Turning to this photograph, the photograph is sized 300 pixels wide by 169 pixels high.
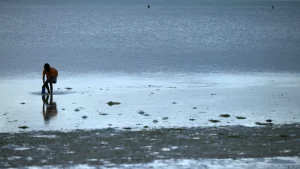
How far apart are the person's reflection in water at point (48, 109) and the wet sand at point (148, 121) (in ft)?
0.11

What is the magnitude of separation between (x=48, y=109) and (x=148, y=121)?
4.68 m

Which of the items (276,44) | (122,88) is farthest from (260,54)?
(122,88)

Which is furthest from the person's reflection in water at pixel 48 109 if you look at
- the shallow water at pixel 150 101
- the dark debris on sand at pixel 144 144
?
the dark debris on sand at pixel 144 144

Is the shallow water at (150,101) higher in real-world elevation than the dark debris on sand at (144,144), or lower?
lower

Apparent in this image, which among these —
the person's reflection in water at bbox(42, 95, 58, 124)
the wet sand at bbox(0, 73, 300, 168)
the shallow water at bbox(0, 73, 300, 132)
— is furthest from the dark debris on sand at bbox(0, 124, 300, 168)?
the person's reflection in water at bbox(42, 95, 58, 124)

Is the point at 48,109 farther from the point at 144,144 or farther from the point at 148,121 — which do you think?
the point at 144,144

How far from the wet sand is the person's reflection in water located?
0.03 m

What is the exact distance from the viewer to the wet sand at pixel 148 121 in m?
15.0

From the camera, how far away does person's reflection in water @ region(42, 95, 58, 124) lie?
71.7ft

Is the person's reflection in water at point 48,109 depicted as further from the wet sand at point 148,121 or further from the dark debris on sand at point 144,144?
the dark debris on sand at point 144,144

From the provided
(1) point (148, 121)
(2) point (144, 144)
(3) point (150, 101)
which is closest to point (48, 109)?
(3) point (150, 101)

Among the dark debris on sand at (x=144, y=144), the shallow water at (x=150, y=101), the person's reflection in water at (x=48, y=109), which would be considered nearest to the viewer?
the dark debris on sand at (x=144, y=144)

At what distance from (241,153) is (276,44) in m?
54.6

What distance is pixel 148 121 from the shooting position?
20781 millimetres
